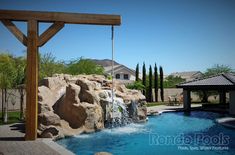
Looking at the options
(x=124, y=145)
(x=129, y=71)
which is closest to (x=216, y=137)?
(x=124, y=145)

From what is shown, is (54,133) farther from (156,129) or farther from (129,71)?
(129,71)

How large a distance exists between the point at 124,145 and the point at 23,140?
3877mm

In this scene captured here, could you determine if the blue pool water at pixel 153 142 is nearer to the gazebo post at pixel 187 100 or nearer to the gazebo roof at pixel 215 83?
the gazebo roof at pixel 215 83

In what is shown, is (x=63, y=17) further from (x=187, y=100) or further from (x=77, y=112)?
(x=187, y=100)

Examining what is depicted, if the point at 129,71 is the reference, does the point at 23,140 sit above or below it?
below

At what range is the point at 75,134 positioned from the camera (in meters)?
12.2

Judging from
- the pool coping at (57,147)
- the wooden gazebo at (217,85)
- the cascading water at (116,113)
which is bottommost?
the pool coping at (57,147)

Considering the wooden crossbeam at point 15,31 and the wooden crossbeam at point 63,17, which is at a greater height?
the wooden crossbeam at point 63,17

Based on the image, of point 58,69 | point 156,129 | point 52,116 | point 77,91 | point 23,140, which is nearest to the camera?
point 23,140

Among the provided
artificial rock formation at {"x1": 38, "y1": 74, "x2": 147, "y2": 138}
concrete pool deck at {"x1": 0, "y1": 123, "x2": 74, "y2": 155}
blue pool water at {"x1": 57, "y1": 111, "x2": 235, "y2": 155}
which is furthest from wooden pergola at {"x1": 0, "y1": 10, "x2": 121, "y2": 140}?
blue pool water at {"x1": 57, "y1": 111, "x2": 235, "y2": 155}

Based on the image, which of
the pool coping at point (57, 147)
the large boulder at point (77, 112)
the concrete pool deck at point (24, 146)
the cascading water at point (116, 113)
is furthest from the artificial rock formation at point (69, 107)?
the concrete pool deck at point (24, 146)

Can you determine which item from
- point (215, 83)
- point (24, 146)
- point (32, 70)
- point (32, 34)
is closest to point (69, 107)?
point (32, 70)

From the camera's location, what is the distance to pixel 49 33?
9.99 m

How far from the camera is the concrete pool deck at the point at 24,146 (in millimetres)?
8125
